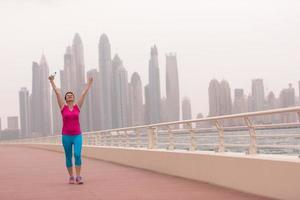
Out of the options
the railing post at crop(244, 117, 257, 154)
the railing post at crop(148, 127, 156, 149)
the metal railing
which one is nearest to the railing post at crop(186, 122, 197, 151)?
the metal railing

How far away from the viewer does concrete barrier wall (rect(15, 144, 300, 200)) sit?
8805 millimetres

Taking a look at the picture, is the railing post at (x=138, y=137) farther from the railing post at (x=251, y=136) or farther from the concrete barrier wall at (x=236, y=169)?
the railing post at (x=251, y=136)

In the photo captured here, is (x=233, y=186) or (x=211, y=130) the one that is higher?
(x=211, y=130)

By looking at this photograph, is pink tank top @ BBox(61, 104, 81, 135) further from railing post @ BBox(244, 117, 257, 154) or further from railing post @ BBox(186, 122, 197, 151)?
railing post @ BBox(244, 117, 257, 154)

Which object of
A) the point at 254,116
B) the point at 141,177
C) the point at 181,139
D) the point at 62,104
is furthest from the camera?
the point at 181,139

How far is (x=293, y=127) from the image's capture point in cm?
891

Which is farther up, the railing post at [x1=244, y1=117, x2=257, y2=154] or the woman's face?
the woman's face

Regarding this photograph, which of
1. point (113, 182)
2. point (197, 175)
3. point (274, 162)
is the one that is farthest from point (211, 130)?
point (274, 162)

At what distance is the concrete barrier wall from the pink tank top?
244 cm

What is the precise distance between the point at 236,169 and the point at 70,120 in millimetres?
3266

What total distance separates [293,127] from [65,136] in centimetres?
481

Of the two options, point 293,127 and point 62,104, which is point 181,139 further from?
point 293,127

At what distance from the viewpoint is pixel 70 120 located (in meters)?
12.1

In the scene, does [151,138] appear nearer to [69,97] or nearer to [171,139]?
[171,139]
